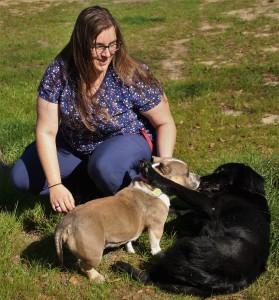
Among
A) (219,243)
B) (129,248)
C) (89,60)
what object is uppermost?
(89,60)

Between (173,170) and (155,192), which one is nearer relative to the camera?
(155,192)

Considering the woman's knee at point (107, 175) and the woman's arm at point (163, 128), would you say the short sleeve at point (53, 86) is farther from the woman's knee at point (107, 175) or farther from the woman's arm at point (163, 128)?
the woman's arm at point (163, 128)

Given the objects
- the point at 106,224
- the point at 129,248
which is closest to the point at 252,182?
the point at 129,248

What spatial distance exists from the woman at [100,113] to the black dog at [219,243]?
0.38 meters

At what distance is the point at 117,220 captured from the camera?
365 cm

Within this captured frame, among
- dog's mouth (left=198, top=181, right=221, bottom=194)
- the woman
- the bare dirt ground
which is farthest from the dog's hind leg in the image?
the bare dirt ground

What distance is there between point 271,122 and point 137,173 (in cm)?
318

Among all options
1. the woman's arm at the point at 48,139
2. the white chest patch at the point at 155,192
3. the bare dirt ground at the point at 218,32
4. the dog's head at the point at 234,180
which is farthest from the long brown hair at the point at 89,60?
the bare dirt ground at the point at 218,32

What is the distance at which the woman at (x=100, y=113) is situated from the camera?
3963 mm

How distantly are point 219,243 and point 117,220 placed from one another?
2.42ft

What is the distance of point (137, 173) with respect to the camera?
4.30 m

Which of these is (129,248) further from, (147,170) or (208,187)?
(208,187)

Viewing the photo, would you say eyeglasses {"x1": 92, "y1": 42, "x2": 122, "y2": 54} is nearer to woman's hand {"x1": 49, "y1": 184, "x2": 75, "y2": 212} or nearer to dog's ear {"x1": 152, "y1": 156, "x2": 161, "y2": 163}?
dog's ear {"x1": 152, "y1": 156, "x2": 161, "y2": 163}

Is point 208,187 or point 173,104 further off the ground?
point 208,187
